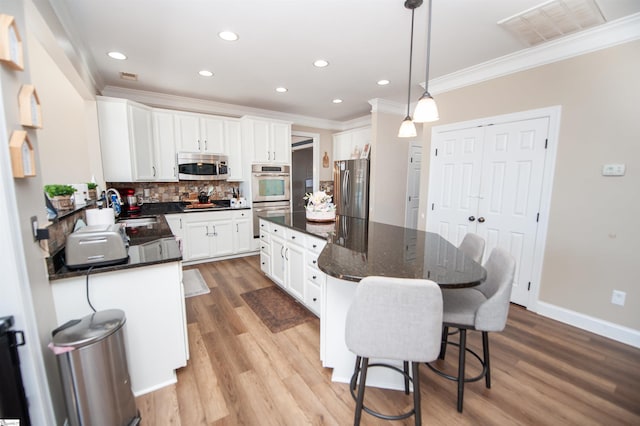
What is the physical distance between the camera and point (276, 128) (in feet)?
15.3

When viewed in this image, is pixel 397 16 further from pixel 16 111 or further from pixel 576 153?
pixel 16 111

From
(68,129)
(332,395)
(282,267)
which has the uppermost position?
(68,129)

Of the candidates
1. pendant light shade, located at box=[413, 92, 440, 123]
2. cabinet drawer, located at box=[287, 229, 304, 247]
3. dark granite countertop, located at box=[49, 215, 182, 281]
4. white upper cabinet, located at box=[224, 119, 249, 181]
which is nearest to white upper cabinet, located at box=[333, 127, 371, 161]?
white upper cabinet, located at box=[224, 119, 249, 181]

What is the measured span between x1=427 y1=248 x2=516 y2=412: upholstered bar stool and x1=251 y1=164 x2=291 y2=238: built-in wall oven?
3.31 m

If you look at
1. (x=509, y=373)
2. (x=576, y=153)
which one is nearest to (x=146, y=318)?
(x=509, y=373)

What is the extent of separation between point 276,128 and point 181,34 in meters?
2.36

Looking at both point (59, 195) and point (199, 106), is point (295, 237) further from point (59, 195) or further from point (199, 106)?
point (199, 106)

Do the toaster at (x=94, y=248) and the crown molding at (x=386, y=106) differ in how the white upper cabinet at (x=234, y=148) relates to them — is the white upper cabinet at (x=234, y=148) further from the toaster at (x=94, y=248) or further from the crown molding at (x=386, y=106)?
the toaster at (x=94, y=248)

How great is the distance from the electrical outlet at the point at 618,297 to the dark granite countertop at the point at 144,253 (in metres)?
3.55

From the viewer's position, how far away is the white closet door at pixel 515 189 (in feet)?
8.80

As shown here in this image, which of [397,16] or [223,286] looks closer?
[397,16]

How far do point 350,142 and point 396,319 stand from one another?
4.68 meters

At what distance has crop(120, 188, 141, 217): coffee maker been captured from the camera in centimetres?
371

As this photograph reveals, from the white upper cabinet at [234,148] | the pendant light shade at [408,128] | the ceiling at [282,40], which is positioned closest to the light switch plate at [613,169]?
the ceiling at [282,40]
